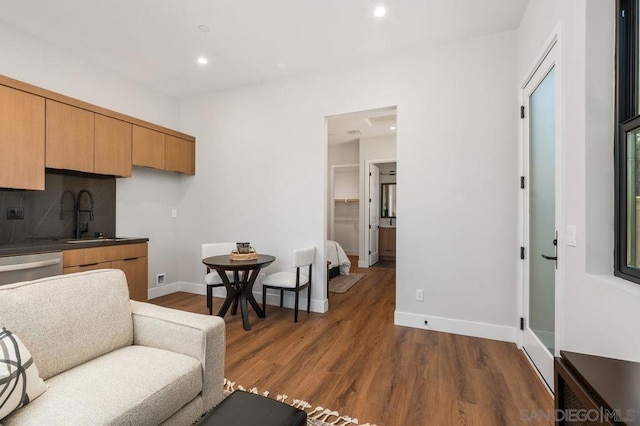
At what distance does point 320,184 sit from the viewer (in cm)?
364

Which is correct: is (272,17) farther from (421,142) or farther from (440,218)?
(440,218)

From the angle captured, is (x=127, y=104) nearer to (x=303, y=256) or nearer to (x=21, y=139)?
(x=21, y=139)

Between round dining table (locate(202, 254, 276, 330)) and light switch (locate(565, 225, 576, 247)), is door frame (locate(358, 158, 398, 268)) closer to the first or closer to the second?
round dining table (locate(202, 254, 276, 330))

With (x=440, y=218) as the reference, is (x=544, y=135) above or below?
above

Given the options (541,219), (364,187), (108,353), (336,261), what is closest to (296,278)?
(108,353)

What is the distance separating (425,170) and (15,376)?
325 cm

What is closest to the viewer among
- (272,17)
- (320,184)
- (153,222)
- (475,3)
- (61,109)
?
(475,3)

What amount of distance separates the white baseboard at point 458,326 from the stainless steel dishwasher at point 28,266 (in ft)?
11.1

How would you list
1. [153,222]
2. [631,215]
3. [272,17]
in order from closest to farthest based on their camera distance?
[631,215] < [272,17] < [153,222]

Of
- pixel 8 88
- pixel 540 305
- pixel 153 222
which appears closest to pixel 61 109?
pixel 8 88

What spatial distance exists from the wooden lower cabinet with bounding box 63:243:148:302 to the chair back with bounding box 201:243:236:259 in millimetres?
697

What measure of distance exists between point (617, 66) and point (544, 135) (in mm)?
882

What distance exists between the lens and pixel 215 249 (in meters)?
3.71

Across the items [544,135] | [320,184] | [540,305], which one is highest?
[544,135]
